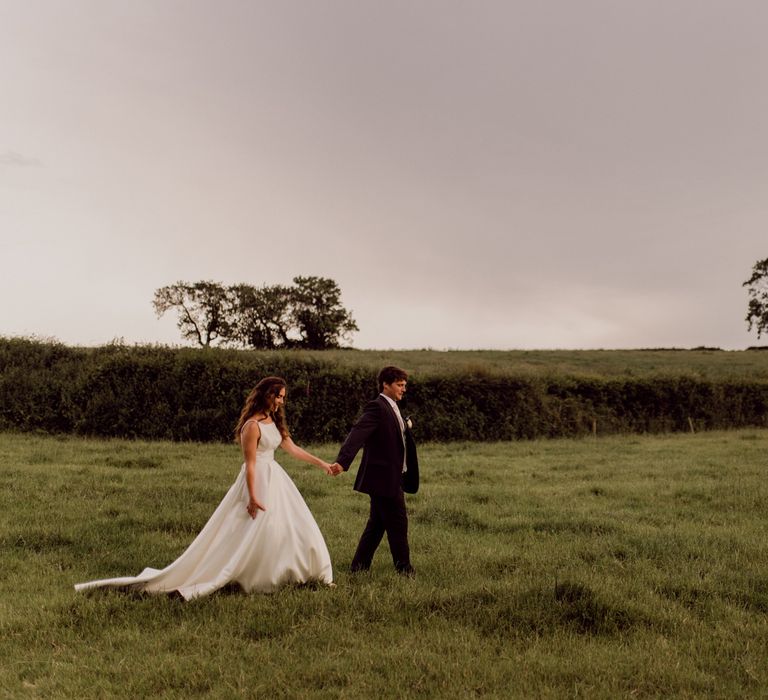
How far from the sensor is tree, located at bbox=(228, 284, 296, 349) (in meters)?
64.2

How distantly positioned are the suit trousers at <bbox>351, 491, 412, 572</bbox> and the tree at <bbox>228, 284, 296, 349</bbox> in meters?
56.8

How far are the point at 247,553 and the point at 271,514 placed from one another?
464 mm

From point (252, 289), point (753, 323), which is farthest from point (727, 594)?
point (753, 323)

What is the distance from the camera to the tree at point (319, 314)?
63562mm

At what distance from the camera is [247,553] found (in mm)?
6926

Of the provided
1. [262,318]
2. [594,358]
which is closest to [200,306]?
[262,318]

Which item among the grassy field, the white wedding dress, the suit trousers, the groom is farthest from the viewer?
the suit trousers

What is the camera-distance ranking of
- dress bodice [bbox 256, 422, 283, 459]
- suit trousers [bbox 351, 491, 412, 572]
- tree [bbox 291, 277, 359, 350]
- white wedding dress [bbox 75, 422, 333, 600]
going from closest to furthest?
white wedding dress [bbox 75, 422, 333, 600]
dress bodice [bbox 256, 422, 283, 459]
suit trousers [bbox 351, 491, 412, 572]
tree [bbox 291, 277, 359, 350]

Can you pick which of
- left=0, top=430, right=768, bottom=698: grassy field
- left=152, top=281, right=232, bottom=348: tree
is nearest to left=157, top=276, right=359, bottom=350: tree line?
left=152, top=281, right=232, bottom=348: tree

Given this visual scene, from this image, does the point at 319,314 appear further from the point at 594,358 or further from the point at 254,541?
the point at 254,541

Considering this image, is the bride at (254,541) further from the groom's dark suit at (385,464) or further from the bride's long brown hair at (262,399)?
the groom's dark suit at (385,464)

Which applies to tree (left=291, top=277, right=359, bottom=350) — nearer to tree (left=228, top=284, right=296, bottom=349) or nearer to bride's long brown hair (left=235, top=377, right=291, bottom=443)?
tree (left=228, top=284, right=296, bottom=349)

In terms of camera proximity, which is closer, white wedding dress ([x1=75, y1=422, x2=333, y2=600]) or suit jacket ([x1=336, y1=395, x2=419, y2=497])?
white wedding dress ([x1=75, y1=422, x2=333, y2=600])

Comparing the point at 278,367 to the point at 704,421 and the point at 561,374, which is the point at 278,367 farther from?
the point at 704,421
